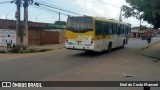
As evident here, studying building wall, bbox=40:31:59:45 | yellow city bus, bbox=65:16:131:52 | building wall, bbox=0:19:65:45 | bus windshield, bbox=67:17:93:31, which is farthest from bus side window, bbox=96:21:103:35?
building wall, bbox=40:31:59:45

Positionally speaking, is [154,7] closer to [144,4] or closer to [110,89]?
[144,4]

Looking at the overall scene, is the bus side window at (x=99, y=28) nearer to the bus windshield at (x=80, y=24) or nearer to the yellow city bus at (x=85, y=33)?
the yellow city bus at (x=85, y=33)

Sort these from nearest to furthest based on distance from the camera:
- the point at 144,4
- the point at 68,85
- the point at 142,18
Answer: the point at 68,85 → the point at 144,4 → the point at 142,18

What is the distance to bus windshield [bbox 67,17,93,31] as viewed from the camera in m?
21.5

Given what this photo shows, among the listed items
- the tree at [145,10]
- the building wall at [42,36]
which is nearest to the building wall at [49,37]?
the building wall at [42,36]

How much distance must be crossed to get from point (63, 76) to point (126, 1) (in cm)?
1638

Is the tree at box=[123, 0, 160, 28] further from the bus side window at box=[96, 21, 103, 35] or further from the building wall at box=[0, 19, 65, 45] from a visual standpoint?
the building wall at box=[0, 19, 65, 45]

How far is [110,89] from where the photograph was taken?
32.0 feet

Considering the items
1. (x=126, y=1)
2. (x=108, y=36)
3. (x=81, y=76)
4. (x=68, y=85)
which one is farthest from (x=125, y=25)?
(x=68, y=85)

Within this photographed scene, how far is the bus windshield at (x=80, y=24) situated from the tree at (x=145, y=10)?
16.3 feet

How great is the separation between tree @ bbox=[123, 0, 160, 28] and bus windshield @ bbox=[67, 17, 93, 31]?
4977mm

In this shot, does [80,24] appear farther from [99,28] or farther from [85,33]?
[99,28]

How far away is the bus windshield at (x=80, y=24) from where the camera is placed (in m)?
21.5

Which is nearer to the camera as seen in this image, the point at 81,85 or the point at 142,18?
the point at 81,85
